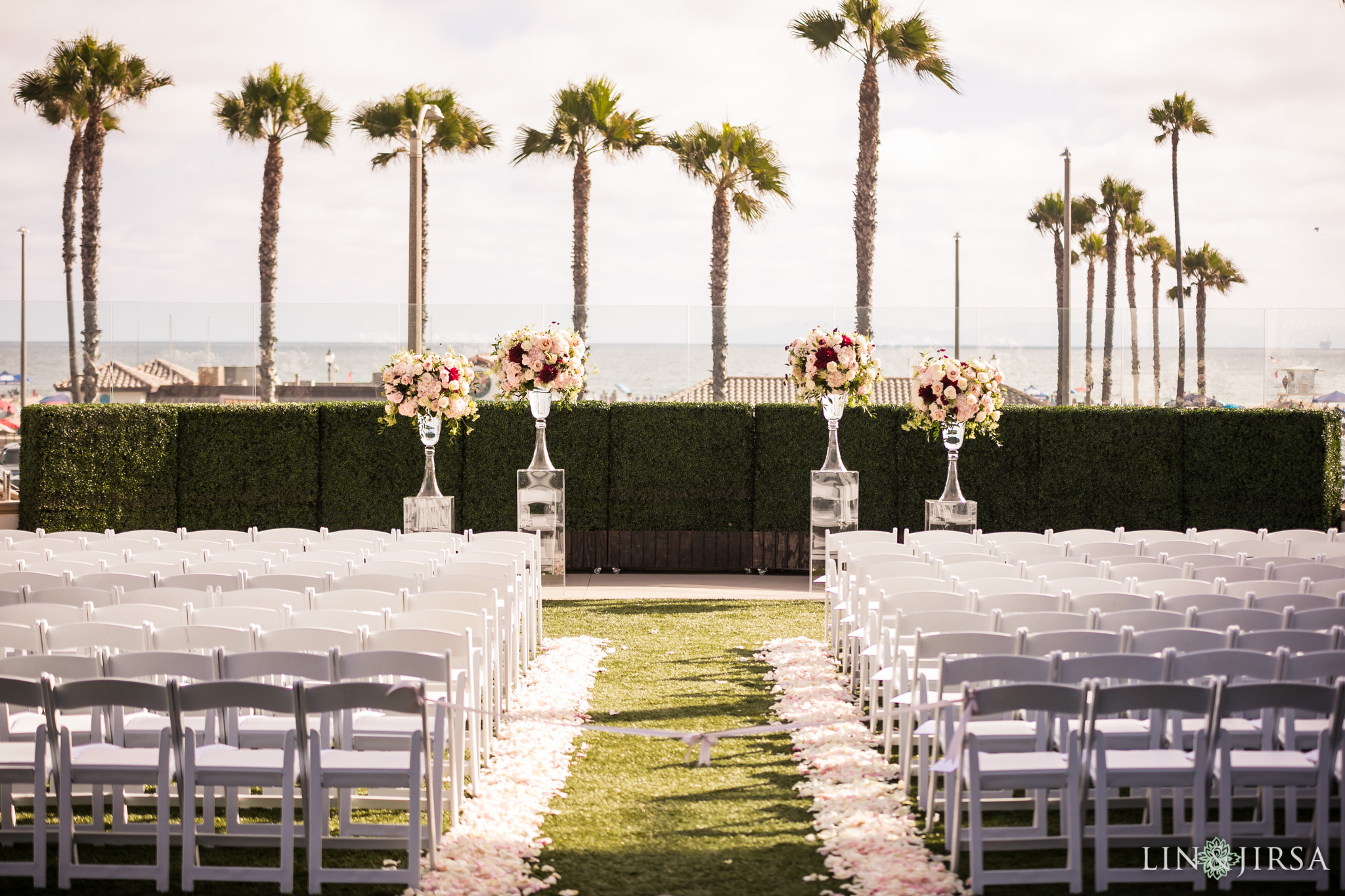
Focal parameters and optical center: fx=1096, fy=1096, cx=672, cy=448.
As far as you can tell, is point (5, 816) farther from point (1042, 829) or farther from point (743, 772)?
point (1042, 829)

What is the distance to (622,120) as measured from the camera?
2106 cm

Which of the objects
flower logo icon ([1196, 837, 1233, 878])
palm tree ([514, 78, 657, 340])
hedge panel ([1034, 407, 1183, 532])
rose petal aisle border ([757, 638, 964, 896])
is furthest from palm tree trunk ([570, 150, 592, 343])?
flower logo icon ([1196, 837, 1233, 878])

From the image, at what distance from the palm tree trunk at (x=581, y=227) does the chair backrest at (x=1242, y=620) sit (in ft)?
55.9

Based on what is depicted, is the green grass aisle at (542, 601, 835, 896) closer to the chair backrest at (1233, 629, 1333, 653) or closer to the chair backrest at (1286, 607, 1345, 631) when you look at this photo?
the chair backrest at (1233, 629, 1333, 653)

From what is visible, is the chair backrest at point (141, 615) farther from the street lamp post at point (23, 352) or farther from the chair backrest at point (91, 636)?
the street lamp post at point (23, 352)

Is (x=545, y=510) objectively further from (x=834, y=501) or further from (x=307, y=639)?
(x=307, y=639)

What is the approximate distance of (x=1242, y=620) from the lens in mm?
5789

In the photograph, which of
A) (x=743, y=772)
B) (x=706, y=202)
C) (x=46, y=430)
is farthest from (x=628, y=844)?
(x=706, y=202)

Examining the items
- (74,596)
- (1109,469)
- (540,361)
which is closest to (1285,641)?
(74,596)

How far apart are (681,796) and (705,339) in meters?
10.4

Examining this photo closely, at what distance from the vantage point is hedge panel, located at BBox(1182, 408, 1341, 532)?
1347cm

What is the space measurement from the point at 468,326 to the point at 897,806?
451 inches

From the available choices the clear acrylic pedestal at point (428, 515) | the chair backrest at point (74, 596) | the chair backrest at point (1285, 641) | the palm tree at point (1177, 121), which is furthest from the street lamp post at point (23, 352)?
the palm tree at point (1177, 121)

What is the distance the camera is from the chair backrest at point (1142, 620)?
18.6ft
